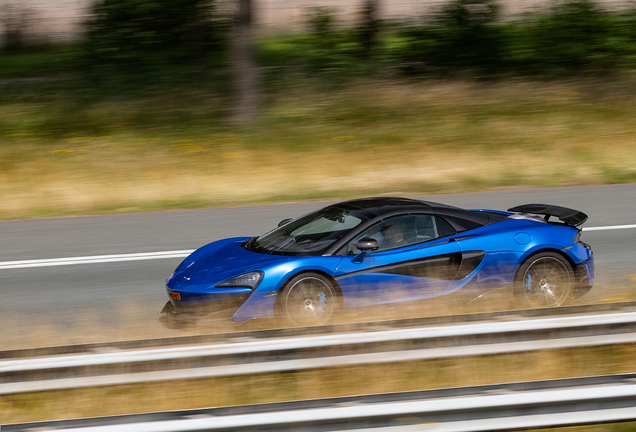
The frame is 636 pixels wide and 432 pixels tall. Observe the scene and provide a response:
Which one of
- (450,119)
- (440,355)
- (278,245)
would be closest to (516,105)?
(450,119)

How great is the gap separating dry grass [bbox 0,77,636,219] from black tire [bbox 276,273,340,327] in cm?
700

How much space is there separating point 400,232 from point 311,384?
2085 millimetres

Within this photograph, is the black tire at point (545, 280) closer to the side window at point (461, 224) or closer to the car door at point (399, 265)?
the side window at point (461, 224)

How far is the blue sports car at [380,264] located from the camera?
20.9 feet

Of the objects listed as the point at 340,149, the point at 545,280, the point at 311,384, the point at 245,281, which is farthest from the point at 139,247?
→ the point at 340,149

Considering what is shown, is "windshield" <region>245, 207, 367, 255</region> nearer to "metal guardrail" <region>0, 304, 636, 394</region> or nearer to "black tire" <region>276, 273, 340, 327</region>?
"black tire" <region>276, 273, 340, 327</region>

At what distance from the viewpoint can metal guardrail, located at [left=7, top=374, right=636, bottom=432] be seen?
12.8 feet

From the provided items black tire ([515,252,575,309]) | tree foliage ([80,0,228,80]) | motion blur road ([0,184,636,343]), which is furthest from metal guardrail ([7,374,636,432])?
tree foliage ([80,0,228,80])

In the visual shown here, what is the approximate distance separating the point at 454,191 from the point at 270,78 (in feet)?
29.2

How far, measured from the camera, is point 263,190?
13820mm

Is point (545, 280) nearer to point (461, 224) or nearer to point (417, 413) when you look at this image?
point (461, 224)

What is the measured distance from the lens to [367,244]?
6.46m

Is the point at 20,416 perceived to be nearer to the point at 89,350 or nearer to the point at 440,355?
the point at 89,350

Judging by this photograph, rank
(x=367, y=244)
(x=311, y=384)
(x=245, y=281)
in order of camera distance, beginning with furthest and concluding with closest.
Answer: (x=367, y=244), (x=245, y=281), (x=311, y=384)
